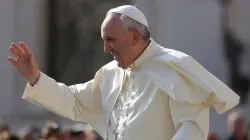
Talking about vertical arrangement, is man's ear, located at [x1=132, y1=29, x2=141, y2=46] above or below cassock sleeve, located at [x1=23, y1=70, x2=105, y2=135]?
above

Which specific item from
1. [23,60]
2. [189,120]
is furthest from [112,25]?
[189,120]

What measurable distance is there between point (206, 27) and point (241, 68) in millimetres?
769

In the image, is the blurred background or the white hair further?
the blurred background

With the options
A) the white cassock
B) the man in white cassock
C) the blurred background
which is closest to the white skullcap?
the man in white cassock

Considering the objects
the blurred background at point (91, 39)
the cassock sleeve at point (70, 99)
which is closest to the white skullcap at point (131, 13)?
the cassock sleeve at point (70, 99)

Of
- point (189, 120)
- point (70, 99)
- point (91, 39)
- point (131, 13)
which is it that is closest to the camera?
point (189, 120)

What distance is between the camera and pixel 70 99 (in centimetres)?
532

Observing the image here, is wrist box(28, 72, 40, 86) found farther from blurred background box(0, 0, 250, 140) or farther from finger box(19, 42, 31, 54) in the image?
blurred background box(0, 0, 250, 140)

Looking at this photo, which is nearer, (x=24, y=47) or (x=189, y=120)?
(x=189, y=120)

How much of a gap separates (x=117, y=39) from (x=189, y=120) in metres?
0.57

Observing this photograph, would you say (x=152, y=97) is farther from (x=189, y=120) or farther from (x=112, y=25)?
(x=112, y=25)

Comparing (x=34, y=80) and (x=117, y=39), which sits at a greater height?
(x=117, y=39)

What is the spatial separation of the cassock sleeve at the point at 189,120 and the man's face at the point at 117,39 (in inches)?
14.2

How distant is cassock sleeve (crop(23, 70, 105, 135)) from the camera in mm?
5191
